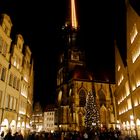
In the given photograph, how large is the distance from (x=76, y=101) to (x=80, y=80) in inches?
313

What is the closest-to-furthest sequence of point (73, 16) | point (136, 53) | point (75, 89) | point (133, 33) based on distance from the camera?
point (136, 53) < point (133, 33) < point (75, 89) < point (73, 16)

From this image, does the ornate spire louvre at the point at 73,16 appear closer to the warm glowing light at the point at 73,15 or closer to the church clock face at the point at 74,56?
the warm glowing light at the point at 73,15

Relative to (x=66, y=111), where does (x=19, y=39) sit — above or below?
above

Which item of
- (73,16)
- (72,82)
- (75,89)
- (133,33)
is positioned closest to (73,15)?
(73,16)

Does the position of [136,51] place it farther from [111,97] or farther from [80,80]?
[111,97]

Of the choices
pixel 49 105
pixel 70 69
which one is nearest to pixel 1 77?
pixel 70 69

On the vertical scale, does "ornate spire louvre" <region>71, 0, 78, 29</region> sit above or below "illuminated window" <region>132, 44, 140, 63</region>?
above

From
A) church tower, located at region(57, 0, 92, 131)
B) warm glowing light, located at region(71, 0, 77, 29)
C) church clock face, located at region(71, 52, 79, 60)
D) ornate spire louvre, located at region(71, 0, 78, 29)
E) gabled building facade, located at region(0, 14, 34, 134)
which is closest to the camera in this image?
gabled building facade, located at region(0, 14, 34, 134)

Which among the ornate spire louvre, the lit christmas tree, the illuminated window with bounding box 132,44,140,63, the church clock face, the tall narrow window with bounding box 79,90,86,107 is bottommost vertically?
the lit christmas tree

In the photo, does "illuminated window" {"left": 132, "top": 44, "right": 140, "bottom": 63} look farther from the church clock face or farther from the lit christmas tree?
the church clock face

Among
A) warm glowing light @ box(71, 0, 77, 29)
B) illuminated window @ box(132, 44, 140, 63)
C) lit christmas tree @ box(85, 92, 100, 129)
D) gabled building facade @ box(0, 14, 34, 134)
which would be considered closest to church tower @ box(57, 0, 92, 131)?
warm glowing light @ box(71, 0, 77, 29)

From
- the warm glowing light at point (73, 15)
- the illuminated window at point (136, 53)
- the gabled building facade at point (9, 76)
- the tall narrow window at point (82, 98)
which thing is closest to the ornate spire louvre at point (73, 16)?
the warm glowing light at point (73, 15)

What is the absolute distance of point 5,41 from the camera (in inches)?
896

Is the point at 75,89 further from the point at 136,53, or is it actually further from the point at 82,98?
the point at 136,53
